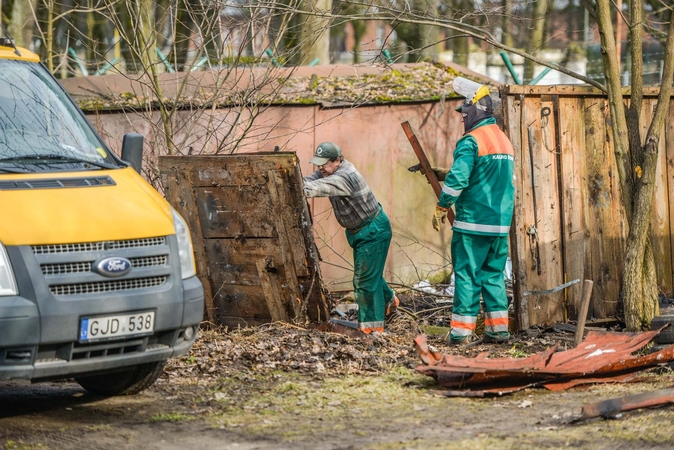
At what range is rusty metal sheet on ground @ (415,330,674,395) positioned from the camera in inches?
224

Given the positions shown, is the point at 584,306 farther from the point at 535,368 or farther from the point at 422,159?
the point at 422,159

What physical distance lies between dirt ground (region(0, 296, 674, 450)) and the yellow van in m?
Result: 0.35

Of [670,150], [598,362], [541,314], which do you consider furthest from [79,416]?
[670,150]

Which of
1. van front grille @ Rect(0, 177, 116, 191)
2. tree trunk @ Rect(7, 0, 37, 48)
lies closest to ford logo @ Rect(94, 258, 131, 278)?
van front grille @ Rect(0, 177, 116, 191)

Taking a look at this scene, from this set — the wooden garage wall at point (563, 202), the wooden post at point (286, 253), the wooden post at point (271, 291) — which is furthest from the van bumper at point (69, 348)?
the wooden garage wall at point (563, 202)

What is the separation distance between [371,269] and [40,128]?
331 centimetres

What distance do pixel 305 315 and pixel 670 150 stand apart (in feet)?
12.2

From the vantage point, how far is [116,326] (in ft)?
16.1

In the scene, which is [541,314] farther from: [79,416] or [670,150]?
[79,416]

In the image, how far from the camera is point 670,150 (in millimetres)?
8555

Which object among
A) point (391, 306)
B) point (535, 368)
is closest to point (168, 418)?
point (535, 368)

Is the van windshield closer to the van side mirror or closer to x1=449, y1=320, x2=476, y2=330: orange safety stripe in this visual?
the van side mirror

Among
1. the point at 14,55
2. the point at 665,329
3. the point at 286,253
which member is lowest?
the point at 665,329

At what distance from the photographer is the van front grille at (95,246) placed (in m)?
4.77
